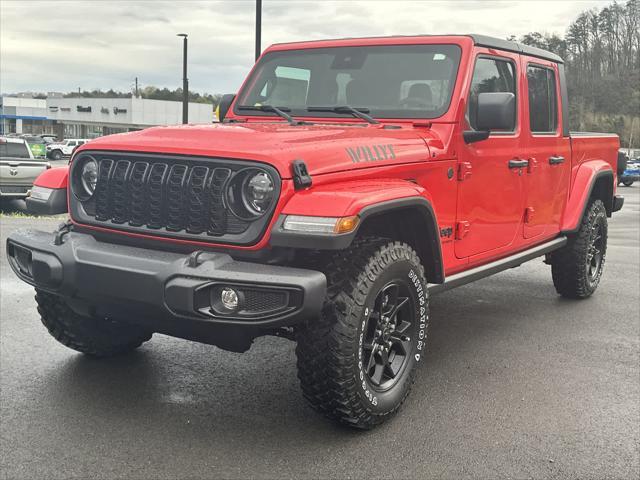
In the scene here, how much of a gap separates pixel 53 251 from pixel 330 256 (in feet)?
4.50

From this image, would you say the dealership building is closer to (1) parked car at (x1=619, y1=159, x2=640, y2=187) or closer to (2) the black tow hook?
(1) parked car at (x1=619, y1=159, x2=640, y2=187)

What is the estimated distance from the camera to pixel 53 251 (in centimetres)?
345

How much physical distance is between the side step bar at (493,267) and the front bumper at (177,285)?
1.31 m

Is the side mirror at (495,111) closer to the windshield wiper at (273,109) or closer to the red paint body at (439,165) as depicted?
the red paint body at (439,165)

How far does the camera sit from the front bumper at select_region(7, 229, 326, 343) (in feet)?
9.89

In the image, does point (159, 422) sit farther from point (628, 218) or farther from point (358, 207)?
point (628, 218)

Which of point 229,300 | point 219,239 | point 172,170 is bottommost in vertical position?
point 229,300

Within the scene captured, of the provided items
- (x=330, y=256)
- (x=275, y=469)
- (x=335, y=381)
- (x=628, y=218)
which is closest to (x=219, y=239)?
(x=330, y=256)

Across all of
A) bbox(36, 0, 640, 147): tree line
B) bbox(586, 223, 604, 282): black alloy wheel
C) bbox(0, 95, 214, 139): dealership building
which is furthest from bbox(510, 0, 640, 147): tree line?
bbox(586, 223, 604, 282): black alloy wheel

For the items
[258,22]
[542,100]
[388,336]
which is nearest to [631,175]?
[258,22]

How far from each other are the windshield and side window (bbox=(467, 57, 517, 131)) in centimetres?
18

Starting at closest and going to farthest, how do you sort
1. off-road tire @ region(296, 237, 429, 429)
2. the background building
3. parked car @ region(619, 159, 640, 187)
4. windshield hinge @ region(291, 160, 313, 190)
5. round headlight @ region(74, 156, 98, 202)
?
windshield hinge @ region(291, 160, 313, 190) → off-road tire @ region(296, 237, 429, 429) → round headlight @ region(74, 156, 98, 202) → parked car @ region(619, 159, 640, 187) → the background building

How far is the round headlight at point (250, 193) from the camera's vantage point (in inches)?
125

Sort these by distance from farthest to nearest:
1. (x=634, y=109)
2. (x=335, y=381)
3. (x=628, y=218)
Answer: (x=634, y=109) < (x=628, y=218) < (x=335, y=381)
